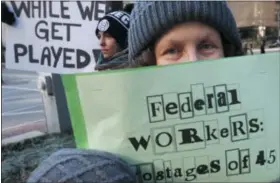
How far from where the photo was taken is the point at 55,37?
3436 mm

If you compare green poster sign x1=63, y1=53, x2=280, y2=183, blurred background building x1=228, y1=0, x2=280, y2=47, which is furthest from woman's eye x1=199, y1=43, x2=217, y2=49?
blurred background building x1=228, y1=0, x2=280, y2=47

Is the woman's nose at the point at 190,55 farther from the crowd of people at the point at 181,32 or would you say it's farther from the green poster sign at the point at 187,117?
the green poster sign at the point at 187,117

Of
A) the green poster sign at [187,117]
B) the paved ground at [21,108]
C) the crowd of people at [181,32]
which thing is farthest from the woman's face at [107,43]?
the paved ground at [21,108]

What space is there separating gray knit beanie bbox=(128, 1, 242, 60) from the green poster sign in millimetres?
276

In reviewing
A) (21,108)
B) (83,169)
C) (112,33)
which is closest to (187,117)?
(83,169)

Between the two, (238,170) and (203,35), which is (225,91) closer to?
(238,170)

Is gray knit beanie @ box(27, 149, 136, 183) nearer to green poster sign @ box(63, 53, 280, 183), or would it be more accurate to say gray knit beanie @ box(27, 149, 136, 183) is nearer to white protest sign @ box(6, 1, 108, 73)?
green poster sign @ box(63, 53, 280, 183)

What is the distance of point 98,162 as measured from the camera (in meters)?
0.90

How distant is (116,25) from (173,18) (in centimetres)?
233

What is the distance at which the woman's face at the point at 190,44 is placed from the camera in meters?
1.22

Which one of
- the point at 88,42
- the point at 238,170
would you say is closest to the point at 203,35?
the point at 238,170

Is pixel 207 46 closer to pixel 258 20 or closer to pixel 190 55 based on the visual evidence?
pixel 190 55

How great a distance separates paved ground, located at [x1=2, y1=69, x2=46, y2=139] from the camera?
7173mm

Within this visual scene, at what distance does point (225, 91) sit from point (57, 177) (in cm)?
37
